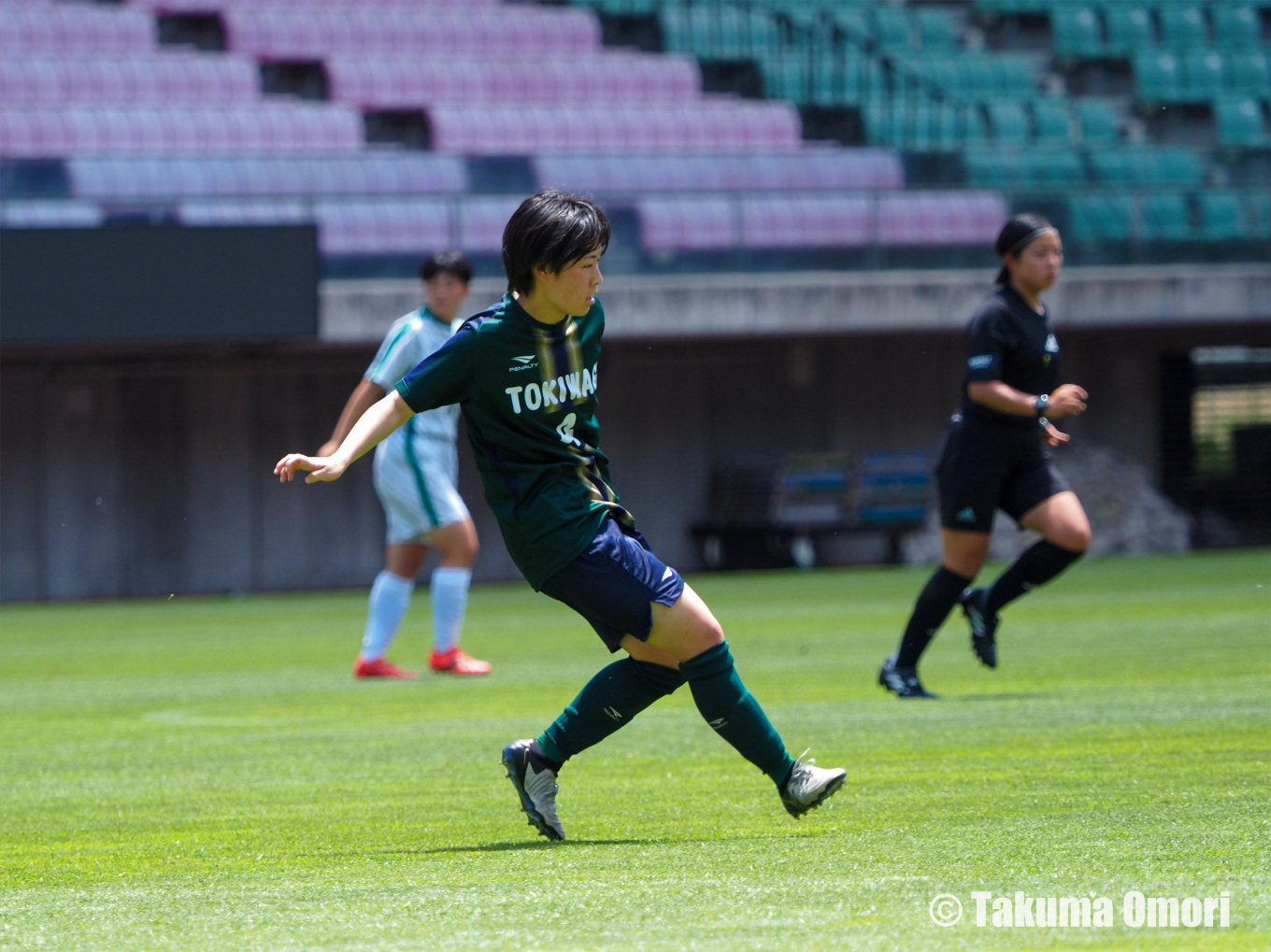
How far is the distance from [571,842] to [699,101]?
21.6 m

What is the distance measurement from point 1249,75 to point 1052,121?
3718mm

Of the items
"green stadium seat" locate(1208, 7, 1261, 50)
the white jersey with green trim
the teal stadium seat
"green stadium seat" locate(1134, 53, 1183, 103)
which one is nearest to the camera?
the white jersey with green trim

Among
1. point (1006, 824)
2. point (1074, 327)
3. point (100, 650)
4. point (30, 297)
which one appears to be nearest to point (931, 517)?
point (1074, 327)

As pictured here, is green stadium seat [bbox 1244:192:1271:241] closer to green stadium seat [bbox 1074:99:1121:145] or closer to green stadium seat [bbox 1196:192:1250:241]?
green stadium seat [bbox 1196:192:1250:241]

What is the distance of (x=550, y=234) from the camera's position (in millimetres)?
4430

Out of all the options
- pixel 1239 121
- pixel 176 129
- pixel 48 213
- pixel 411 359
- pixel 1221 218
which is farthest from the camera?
pixel 1239 121

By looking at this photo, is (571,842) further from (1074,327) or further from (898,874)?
(1074,327)

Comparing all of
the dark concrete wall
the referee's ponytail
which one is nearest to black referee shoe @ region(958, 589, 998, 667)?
the referee's ponytail

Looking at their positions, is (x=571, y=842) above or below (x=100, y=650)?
above

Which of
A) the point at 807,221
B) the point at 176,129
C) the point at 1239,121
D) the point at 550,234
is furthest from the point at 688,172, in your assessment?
the point at 550,234

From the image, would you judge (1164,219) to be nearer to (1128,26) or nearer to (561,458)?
(1128,26)

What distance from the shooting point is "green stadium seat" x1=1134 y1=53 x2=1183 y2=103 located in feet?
88.7

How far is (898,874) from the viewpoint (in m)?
3.84

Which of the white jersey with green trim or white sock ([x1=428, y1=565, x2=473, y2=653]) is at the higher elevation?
the white jersey with green trim
